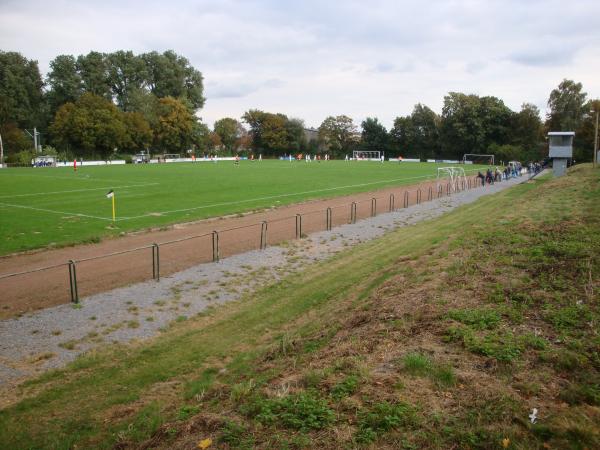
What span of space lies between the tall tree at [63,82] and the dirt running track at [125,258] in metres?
90.6

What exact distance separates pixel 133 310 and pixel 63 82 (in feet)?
343

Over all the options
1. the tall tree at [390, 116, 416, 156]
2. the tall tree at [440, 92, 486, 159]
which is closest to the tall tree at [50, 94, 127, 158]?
the tall tree at [390, 116, 416, 156]

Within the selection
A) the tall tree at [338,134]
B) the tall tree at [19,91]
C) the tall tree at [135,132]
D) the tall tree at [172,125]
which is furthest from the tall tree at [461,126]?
the tall tree at [19,91]

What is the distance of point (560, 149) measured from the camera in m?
46.2

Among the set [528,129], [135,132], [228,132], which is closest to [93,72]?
[135,132]

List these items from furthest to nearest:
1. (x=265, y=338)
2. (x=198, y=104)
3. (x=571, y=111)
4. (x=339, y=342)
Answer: (x=198, y=104) → (x=571, y=111) → (x=265, y=338) → (x=339, y=342)

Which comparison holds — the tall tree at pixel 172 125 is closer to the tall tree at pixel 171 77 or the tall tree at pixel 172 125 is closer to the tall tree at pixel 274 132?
the tall tree at pixel 171 77

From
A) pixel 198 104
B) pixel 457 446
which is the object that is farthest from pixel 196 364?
pixel 198 104

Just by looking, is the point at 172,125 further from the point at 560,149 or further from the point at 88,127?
the point at 560,149

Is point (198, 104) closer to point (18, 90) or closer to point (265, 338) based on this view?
point (18, 90)

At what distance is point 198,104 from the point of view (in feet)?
393

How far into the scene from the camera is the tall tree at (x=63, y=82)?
99.9m

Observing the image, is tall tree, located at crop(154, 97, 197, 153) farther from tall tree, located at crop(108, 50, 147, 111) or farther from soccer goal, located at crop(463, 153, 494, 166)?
soccer goal, located at crop(463, 153, 494, 166)

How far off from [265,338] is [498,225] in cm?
914
